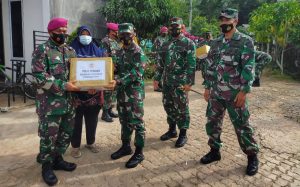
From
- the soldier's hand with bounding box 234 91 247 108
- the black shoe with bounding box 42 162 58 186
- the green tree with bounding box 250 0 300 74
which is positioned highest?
the green tree with bounding box 250 0 300 74

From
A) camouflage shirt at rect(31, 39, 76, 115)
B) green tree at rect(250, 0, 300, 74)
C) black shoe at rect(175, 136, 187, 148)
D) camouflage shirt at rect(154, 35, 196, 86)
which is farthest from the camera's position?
green tree at rect(250, 0, 300, 74)

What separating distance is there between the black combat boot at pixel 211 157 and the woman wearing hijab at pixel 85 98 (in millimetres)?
1604

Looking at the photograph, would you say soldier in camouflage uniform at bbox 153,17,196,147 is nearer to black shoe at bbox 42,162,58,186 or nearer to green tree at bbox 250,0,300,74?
black shoe at bbox 42,162,58,186

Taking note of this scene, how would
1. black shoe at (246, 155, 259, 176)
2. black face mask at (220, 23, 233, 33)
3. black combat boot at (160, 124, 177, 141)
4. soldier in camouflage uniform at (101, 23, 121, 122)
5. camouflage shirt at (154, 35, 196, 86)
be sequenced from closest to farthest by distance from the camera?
black face mask at (220, 23, 233, 33), black shoe at (246, 155, 259, 176), camouflage shirt at (154, 35, 196, 86), black combat boot at (160, 124, 177, 141), soldier in camouflage uniform at (101, 23, 121, 122)

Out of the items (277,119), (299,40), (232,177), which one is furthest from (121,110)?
(299,40)

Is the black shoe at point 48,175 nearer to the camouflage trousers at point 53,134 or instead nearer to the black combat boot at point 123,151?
the camouflage trousers at point 53,134

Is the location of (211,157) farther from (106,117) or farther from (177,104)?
(106,117)

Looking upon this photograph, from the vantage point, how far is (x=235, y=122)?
419 cm

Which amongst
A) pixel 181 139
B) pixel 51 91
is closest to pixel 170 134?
pixel 181 139

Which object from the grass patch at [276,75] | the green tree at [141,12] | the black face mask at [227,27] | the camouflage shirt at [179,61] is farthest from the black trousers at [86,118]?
the grass patch at [276,75]

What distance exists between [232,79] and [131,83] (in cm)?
128

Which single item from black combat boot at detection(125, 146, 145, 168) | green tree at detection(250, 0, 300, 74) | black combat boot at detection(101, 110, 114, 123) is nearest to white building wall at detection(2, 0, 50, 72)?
black combat boot at detection(101, 110, 114, 123)

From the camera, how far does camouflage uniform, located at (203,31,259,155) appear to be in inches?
157

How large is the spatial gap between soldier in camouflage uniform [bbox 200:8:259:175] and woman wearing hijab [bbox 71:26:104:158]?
59.1 inches
